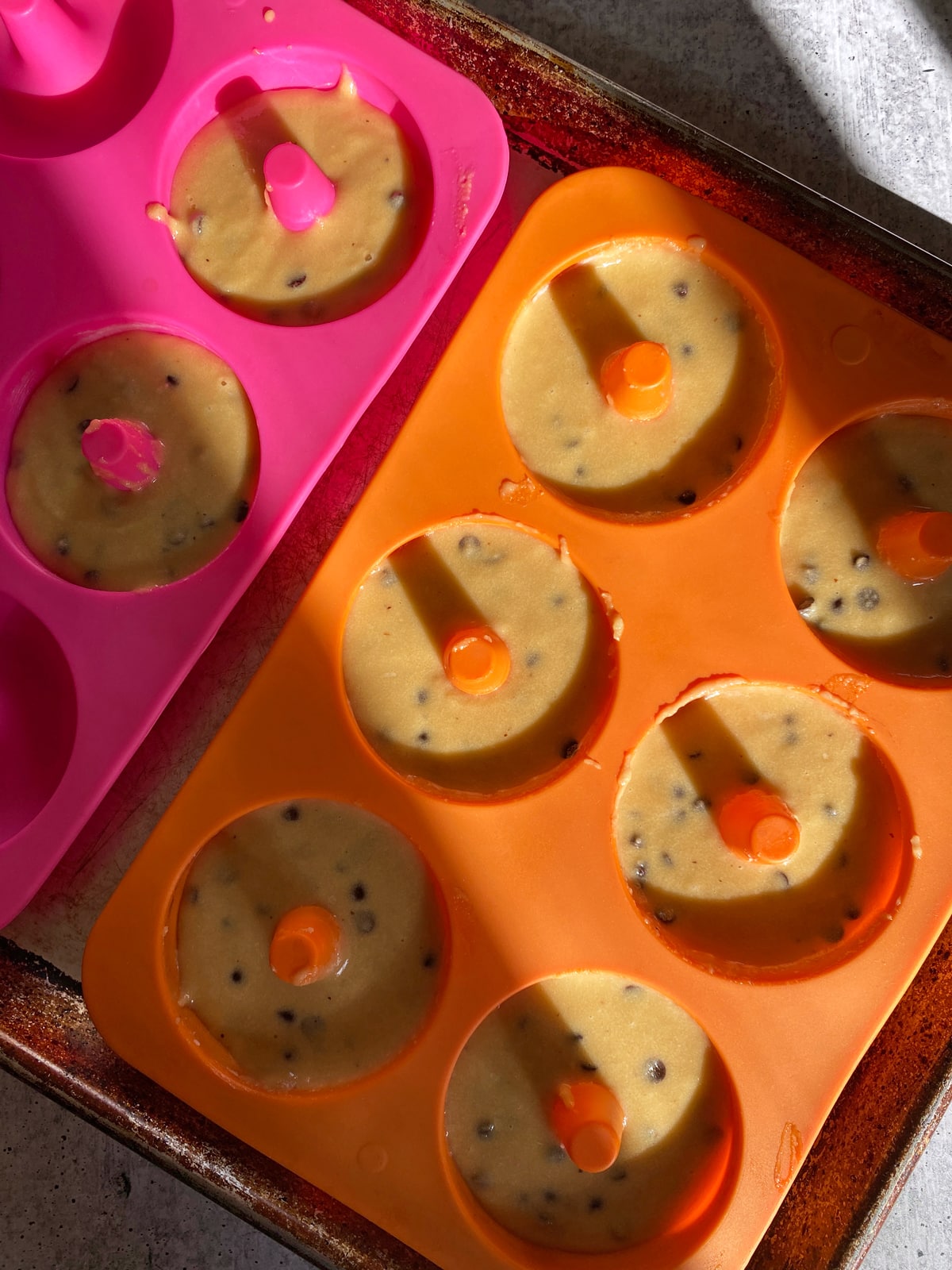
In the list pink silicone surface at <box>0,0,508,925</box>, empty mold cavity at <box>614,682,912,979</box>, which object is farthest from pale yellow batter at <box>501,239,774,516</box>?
empty mold cavity at <box>614,682,912,979</box>

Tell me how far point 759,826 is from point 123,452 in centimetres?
80

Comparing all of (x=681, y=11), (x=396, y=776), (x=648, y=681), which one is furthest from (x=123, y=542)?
(x=681, y=11)

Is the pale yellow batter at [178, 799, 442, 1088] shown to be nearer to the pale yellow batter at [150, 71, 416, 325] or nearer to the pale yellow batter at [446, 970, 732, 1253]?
the pale yellow batter at [446, 970, 732, 1253]

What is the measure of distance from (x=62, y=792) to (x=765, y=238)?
102 centimetres

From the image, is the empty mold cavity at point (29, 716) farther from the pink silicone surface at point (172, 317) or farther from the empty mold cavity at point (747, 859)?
the empty mold cavity at point (747, 859)

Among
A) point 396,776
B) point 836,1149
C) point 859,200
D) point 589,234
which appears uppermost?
point 859,200

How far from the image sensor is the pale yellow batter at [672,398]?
3.60ft

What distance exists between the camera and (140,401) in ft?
3.64

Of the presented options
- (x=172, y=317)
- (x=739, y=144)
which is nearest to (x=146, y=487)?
(x=172, y=317)

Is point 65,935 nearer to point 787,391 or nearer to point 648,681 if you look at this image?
point 648,681

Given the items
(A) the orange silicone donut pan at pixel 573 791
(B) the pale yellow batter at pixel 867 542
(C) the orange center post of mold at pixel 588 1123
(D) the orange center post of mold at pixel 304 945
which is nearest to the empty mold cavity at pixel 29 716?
(A) the orange silicone donut pan at pixel 573 791

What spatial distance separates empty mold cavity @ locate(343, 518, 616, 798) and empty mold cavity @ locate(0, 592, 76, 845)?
Result: 37cm

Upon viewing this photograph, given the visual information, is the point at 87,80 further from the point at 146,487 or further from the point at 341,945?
the point at 341,945

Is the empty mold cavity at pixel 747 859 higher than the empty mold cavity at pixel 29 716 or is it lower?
higher
